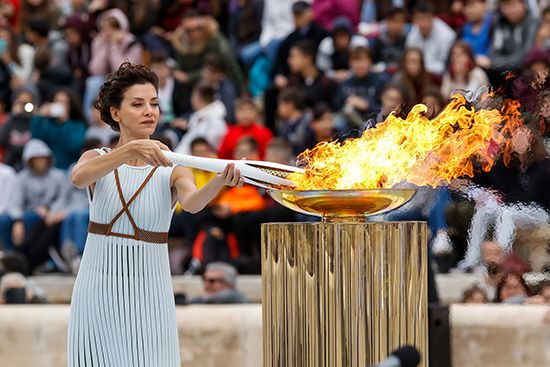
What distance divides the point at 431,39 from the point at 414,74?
89 cm

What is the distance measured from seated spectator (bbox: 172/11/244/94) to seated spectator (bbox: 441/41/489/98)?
2443 millimetres

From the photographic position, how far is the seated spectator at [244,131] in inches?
447

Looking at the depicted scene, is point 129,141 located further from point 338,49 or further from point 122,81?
point 338,49

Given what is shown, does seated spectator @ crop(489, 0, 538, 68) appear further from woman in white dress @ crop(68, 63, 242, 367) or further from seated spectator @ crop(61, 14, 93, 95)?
woman in white dress @ crop(68, 63, 242, 367)

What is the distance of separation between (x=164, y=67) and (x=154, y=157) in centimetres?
752

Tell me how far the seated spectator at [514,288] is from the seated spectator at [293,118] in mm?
3413

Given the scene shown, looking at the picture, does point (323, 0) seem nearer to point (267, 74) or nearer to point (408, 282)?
point (267, 74)

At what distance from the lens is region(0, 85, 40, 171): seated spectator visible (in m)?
12.6

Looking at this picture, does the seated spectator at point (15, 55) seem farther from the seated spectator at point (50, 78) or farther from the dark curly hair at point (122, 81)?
the dark curly hair at point (122, 81)

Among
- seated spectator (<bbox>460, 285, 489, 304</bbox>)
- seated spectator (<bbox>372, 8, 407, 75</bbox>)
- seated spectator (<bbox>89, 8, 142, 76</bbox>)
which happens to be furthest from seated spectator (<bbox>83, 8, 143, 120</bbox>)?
seated spectator (<bbox>460, 285, 489, 304</bbox>)

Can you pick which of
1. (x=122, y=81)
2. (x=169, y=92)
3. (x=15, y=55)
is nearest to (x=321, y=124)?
(x=169, y=92)

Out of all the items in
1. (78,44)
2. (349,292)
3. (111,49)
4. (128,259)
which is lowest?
(349,292)

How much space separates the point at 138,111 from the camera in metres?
5.71

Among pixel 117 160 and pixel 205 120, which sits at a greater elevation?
pixel 205 120
